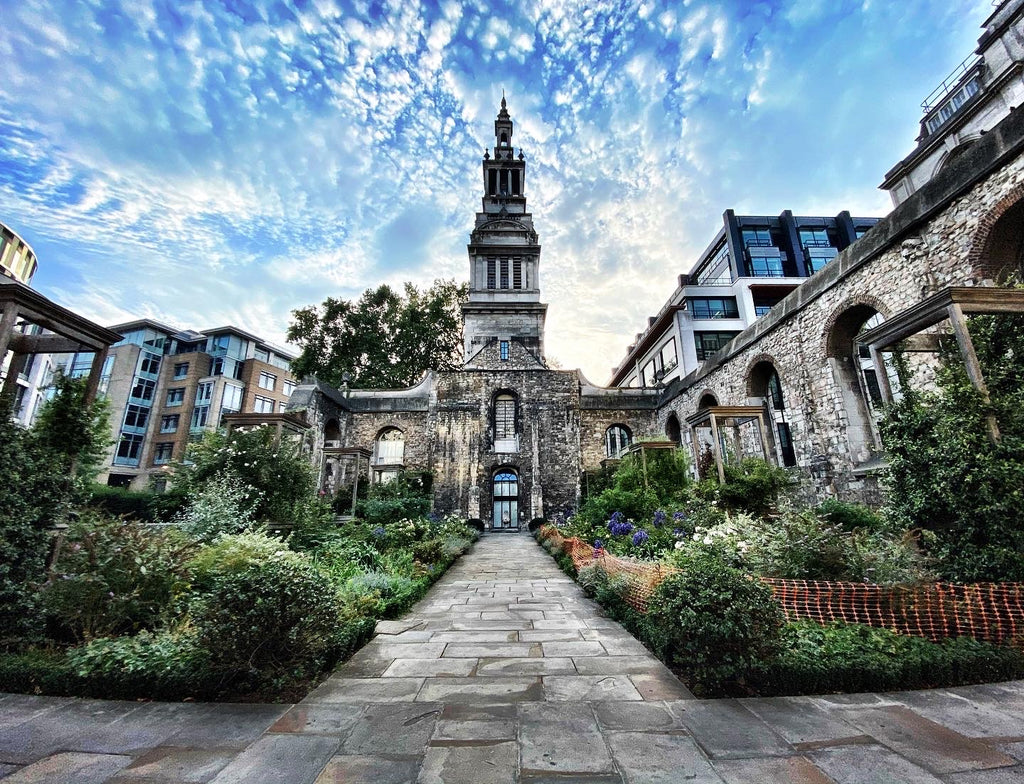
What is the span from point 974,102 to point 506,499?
21.6m

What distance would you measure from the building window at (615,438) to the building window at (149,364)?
35.3 m

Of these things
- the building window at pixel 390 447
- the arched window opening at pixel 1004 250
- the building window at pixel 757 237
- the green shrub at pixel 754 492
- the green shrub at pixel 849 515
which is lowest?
the green shrub at pixel 849 515

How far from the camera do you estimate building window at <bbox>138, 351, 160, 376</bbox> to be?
32.5 metres

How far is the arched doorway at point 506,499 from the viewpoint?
63.4 ft

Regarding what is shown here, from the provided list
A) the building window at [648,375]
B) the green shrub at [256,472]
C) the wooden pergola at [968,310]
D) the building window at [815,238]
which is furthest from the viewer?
the building window at [648,375]

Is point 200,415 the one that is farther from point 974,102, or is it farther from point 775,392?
point 974,102

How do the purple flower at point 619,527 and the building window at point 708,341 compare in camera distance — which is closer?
the purple flower at point 619,527

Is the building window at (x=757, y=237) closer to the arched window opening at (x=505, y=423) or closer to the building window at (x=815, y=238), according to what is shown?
the building window at (x=815, y=238)

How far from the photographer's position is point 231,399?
33.4 m

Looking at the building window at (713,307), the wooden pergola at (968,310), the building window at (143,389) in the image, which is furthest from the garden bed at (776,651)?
the building window at (143,389)

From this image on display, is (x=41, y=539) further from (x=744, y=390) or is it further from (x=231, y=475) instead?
(x=744, y=390)

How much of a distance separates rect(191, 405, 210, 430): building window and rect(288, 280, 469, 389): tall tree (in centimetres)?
1174

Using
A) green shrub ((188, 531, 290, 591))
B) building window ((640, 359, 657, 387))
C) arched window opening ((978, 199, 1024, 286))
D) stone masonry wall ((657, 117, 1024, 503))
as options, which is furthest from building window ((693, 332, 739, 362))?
green shrub ((188, 531, 290, 591))

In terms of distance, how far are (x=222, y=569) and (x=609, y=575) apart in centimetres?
473
